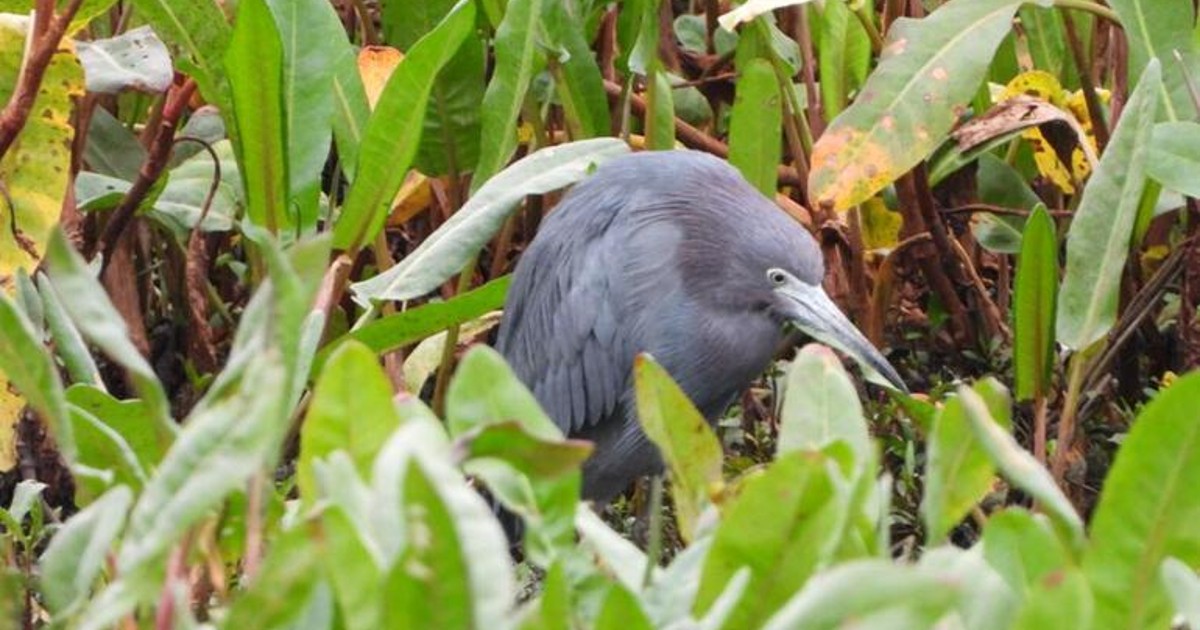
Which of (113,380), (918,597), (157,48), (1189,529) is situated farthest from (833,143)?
(918,597)

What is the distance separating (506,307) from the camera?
4492 millimetres

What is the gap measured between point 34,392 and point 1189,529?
872mm

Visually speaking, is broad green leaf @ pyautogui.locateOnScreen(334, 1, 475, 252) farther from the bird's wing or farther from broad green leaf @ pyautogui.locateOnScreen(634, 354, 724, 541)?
broad green leaf @ pyautogui.locateOnScreen(634, 354, 724, 541)

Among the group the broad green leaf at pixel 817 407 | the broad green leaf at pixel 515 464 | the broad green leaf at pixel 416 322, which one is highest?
the broad green leaf at pixel 515 464

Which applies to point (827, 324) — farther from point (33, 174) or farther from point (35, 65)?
point (35, 65)

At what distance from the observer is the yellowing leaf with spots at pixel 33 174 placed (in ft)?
11.3

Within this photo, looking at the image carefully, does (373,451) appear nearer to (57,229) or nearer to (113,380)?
(57,229)

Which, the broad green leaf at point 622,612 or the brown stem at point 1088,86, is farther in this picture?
the brown stem at point 1088,86

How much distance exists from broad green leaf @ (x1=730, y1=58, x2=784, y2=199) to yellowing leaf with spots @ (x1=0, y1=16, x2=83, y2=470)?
1.34 m

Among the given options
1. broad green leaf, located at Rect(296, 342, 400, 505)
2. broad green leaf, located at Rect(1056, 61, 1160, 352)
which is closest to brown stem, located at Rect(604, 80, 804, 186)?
broad green leaf, located at Rect(1056, 61, 1160, 352)

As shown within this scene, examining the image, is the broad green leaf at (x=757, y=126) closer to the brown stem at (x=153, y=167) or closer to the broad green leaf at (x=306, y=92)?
the broad green leaf at (x=306, y=92)

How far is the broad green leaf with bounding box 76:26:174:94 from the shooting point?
381 cm

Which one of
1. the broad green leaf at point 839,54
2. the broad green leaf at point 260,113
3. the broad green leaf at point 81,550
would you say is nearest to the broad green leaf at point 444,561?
the broad green leaf at point 81,550

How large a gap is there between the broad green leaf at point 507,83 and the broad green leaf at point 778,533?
2554mm
